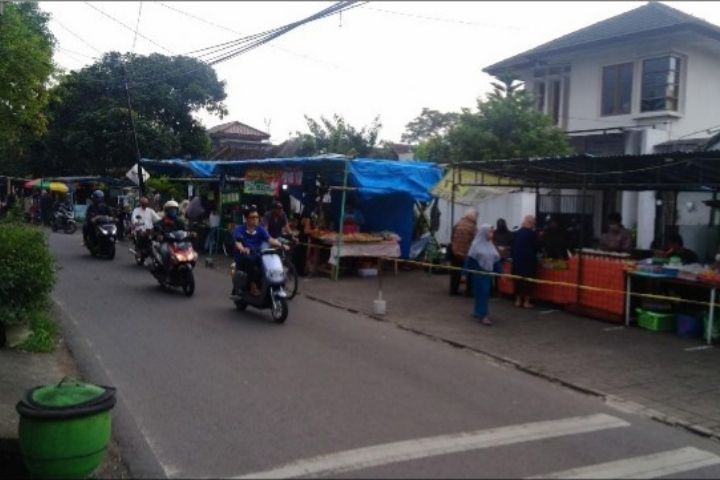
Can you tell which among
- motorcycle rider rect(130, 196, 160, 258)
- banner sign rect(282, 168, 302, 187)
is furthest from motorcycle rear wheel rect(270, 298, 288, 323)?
motorcycle rider rect(130, 196, 160, 258)

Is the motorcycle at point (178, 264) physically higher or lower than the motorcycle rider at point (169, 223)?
lower

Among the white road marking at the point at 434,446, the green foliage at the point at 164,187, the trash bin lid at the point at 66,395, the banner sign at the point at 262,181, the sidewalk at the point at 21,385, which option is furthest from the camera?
the green foliage at the point at 164,187

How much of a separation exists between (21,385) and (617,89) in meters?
21.8

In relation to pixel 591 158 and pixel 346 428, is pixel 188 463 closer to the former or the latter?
pixel 346 428

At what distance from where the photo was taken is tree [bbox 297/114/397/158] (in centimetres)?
2834

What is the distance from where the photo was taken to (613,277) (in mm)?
11117

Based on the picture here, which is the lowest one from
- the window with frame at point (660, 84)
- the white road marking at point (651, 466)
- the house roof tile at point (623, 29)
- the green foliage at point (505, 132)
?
the white road marking at point (651, 466)

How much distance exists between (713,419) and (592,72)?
1993 cm

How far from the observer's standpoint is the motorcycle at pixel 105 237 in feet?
58.7

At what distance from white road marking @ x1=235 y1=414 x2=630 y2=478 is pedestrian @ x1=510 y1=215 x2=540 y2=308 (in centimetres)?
600

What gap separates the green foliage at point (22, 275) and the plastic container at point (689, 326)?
8966 mm

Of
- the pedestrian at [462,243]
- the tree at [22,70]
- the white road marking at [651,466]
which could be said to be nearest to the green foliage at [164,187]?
the tree at [22,70]

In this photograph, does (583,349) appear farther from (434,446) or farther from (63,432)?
(63,432)

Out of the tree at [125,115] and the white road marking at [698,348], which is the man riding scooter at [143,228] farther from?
the tree at [125,115]
